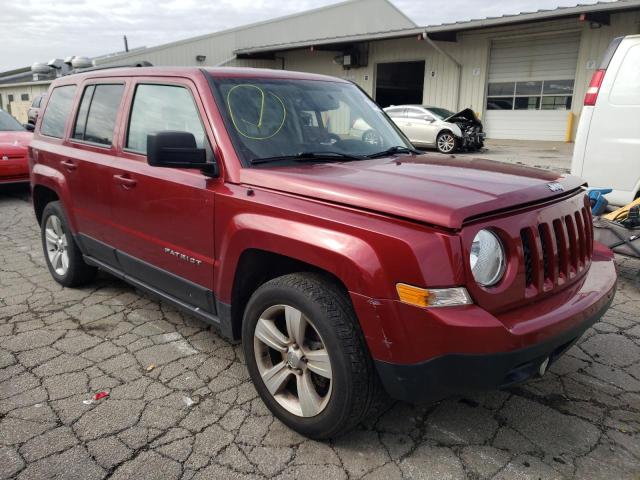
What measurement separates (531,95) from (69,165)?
18156mm

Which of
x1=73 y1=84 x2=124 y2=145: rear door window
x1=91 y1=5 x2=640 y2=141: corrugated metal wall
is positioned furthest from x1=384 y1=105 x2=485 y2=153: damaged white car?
x1=73 y1=84 x2=124 y2=145: rear door window

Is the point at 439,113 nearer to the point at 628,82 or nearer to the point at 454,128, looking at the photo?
the point at 454,128

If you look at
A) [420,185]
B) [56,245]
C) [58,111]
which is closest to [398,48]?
[58,111]

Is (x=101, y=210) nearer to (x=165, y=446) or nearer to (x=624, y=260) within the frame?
(x=165, y=446)

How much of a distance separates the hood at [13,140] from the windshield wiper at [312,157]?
26.3ft

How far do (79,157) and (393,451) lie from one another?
3.11 metres

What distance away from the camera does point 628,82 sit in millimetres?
5082

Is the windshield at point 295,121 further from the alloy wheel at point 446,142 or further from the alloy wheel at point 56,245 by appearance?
the alloy wheel at point 446,142

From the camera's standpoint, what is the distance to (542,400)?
288 cm

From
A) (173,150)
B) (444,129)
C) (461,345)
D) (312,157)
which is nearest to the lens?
(461,345)

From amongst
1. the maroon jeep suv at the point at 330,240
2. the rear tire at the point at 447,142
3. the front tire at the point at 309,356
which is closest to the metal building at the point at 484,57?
the rear tire at the point at 447,142

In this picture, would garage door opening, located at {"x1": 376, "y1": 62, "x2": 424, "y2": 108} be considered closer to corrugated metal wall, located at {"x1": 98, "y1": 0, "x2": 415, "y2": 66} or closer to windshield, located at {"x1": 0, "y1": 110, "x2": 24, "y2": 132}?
corrugated metal wall, located at {"x1": 98, "y1": 0, "x2": 415, "y2": 66}

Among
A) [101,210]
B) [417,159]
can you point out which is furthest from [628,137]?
[101,210]

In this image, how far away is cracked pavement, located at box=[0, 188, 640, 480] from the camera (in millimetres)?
2355
